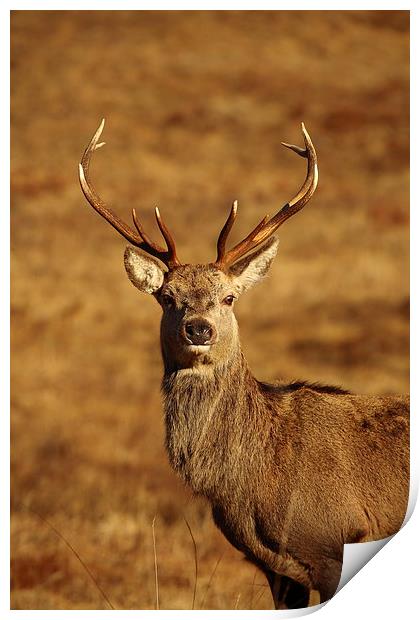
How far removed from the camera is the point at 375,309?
10.6 meters

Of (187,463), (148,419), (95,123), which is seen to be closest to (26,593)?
(187,463)

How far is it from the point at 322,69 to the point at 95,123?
2284 mm

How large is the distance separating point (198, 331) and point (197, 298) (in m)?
0.18

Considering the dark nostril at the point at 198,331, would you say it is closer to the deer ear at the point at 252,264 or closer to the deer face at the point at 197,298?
the deer face at the point at 197,298

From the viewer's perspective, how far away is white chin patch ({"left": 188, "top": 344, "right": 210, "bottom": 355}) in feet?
13.1

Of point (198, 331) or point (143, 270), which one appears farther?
point (143, 270)

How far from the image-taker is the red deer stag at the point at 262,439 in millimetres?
3994

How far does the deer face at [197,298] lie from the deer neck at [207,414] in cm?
6

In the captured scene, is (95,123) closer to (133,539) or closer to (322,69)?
(322,69)

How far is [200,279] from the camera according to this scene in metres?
4.14

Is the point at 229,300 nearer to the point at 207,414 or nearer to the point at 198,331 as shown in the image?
the point at 198,331

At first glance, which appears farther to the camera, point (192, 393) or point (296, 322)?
point (296, 322)

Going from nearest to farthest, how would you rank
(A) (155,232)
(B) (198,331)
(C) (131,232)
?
(B) (198,331) → (C) (131,232) → (A) (155,232)

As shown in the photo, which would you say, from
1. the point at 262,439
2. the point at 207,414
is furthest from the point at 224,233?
the point at 262,439
